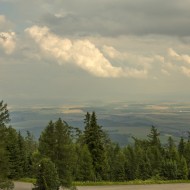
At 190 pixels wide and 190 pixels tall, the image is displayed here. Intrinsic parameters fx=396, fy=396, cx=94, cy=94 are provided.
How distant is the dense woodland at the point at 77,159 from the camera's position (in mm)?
33938

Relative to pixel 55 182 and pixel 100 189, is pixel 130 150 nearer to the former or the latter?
pixel 100 189

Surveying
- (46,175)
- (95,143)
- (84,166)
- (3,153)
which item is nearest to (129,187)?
(95,143)

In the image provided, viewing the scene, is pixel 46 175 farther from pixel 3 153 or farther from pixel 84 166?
pixel 84 166

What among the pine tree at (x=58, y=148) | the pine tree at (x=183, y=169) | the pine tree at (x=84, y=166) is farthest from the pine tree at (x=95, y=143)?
the pine tree at (x=183, y=169)

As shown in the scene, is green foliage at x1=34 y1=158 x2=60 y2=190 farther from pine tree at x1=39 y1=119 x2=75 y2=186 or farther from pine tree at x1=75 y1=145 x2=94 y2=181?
pine tree at x1=75 y1=145 x2=94 y2=181

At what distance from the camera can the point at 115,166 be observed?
67938 mm

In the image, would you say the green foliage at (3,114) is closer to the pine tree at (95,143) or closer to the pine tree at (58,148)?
the pine tree at (58,148)

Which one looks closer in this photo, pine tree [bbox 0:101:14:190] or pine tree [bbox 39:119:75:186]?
pine tree [bbox 0:101:14:190]

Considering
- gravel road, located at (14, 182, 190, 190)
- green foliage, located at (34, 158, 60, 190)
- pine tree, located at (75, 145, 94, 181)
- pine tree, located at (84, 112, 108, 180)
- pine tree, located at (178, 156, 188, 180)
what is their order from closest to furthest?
green foliage, located at (34, 158, 60, 190) < gravel road, located at (14, 182, 190, 190) < pine tree, located at (84, 112, 108, 180) < pine tree, located at (75, 145, 94, 181) < pine tree, located at (178, 156, 188, 180)

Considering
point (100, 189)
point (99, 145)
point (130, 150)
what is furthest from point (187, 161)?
point (100, 189)

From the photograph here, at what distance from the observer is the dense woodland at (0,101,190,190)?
33938 mm

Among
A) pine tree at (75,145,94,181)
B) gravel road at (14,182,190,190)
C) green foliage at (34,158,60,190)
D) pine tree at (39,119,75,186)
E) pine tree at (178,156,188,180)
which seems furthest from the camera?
pine tree at (178,156,188,180)

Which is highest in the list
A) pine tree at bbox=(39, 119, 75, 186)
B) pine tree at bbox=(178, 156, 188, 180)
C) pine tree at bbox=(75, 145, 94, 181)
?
pine tree at bbox=(39, 119, 75, 186)

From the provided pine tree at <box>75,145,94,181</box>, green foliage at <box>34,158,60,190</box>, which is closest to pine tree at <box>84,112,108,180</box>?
pine tree at <box>75,145,94,181</box>
